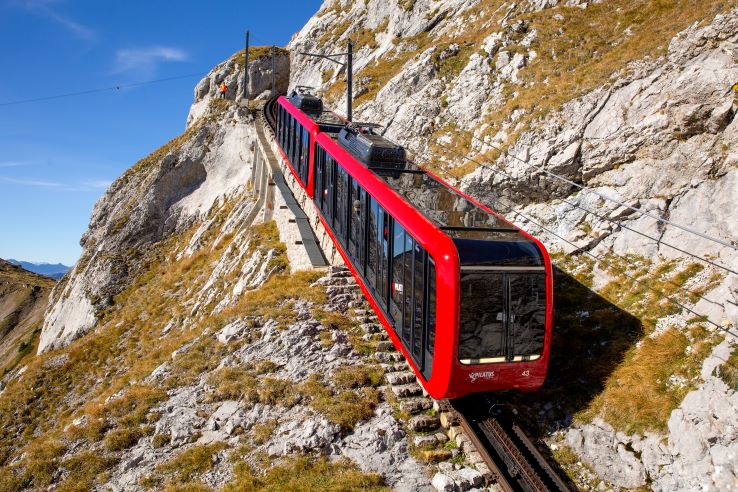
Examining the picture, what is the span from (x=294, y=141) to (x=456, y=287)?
58.2ft

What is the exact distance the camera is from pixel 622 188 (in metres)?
13.5

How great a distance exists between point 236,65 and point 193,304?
126ft

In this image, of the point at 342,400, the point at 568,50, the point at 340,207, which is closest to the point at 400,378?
the point at 342,400

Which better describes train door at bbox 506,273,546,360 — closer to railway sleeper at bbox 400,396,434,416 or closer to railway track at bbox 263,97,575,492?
railway track at bbox 263,97,575,492

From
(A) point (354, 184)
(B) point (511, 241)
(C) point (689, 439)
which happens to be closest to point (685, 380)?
(C) point (689, 439)

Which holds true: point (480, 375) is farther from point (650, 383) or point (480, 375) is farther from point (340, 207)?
point (340, 207)

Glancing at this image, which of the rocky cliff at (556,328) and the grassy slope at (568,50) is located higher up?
the grassy slope at (568,50)

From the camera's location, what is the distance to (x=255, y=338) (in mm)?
13578

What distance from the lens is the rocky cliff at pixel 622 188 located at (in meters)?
8.21

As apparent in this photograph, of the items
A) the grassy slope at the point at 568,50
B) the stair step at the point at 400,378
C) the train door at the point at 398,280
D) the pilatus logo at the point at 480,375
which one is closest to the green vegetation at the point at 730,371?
the pilatus logo at the point at 480,375

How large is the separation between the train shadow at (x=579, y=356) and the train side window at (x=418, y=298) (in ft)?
9.23

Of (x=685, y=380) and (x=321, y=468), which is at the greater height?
(x=685, y=380)

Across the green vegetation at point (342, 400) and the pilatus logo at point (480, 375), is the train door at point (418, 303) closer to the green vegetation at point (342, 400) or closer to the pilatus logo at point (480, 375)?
the pilatus logo at point (480, 375)

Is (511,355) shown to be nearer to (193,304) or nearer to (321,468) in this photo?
(321,468)
